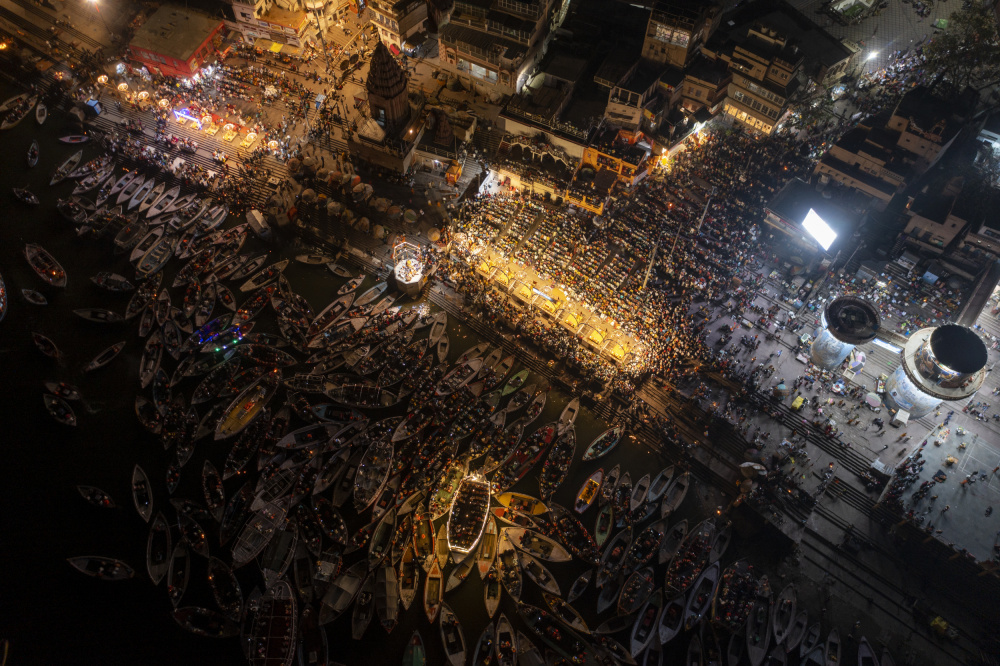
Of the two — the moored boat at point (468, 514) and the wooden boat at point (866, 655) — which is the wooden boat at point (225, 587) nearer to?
the moored boat at point (468, 514)

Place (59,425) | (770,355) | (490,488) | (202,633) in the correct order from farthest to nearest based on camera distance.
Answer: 1. (770,355)
2. (59,425)
3. (490,488)
4. (202,633)

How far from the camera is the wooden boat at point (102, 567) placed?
127 ft

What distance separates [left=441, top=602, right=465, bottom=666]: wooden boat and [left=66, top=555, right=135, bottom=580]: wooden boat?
2160 cm

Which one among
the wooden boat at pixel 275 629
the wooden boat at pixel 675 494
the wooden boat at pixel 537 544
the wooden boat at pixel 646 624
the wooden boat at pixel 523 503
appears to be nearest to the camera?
the wooden boat at pixel 275 629

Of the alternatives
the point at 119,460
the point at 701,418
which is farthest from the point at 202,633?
the point at 701,418

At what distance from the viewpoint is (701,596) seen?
127ft

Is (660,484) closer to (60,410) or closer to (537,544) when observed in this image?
(537,544)

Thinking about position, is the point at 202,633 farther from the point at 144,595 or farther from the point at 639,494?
the point at 639,494

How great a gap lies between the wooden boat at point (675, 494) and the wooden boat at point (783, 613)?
8.68 m

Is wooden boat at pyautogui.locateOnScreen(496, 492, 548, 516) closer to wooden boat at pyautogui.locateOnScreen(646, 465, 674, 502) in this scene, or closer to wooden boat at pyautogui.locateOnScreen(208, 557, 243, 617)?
wooden boat at pyautogui.locateOnScreen(646, 465, 674, 502)

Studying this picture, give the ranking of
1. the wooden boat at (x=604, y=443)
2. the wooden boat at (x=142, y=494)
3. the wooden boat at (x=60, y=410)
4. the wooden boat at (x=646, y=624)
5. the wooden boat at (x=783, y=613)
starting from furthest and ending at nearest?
the wooden boat at (x=60, y=410) → the wooden boat at (x=604, y=443) → the wooden boat at (x=142, y=494) → the wooden boat at (x=783, y=613) → the wooden boat at (x=646, y=624)

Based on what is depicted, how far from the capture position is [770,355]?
4900cm

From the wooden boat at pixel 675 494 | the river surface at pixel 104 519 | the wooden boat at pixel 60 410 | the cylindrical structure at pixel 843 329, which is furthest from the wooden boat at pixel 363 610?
the cylindrical structure at pixel 843 329

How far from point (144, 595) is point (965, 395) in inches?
2407
